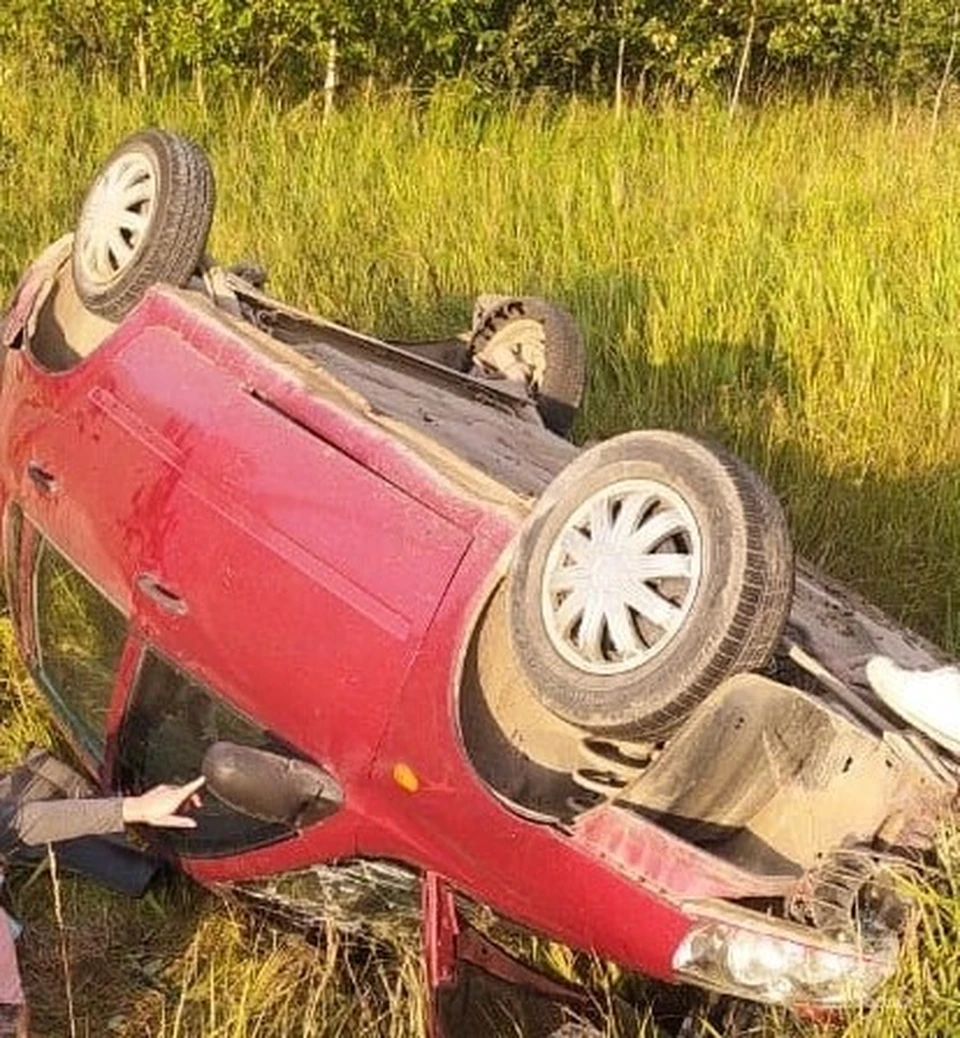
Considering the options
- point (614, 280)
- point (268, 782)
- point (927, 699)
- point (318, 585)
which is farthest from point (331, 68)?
point (927, 699)

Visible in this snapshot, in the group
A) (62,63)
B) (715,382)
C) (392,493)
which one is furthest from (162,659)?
(62,63)

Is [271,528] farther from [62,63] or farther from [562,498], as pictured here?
[62,63]

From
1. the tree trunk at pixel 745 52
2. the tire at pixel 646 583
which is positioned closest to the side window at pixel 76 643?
the tire at pixel 646 583

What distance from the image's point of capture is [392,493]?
131 inches

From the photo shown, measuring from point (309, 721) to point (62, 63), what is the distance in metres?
8.18

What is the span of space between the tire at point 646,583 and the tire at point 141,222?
1467 mm

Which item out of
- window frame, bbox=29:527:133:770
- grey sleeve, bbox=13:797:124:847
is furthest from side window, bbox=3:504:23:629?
grey sleeve, bbox=13:797:124:847

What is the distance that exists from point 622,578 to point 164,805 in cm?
112

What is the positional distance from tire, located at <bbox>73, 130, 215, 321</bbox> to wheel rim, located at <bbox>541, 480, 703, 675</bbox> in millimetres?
1567

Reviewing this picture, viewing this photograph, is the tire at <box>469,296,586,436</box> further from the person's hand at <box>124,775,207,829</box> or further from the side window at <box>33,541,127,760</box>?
the person's hand at <box>124,775,207,829</box>

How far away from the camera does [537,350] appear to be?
538cm

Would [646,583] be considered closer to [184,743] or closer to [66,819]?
[184,743]

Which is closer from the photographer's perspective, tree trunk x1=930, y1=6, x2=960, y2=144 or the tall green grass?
the tall green grass

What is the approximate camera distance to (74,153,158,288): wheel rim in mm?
4297
